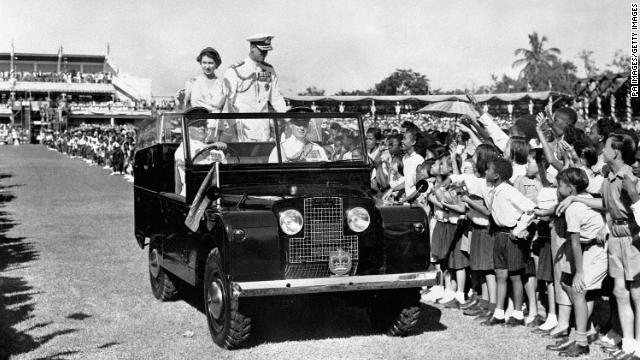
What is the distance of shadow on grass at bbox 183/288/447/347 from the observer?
7.12m

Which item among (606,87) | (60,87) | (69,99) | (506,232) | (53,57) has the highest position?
(53,57)

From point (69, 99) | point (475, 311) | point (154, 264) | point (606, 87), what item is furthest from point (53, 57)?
point (475, 311)

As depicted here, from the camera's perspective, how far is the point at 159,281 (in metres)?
8.86

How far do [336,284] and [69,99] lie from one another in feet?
332

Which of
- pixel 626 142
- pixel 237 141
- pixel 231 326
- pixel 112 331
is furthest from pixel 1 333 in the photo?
pixel 626 142

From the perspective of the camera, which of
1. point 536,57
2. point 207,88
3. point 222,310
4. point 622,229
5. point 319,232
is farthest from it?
point 536,57

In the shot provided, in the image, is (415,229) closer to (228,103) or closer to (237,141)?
(237,141)

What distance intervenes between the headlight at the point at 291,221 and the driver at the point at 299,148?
133 cm

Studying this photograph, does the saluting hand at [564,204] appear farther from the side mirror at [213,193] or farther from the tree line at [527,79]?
the tree line at [527,79]

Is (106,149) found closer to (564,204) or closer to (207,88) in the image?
(207,88)

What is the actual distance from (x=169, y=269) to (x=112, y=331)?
1073mm

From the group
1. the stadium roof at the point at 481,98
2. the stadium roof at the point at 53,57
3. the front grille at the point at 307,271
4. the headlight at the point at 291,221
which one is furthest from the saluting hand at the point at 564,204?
the stadium roof at the point at 53,57

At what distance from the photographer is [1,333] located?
7199mm

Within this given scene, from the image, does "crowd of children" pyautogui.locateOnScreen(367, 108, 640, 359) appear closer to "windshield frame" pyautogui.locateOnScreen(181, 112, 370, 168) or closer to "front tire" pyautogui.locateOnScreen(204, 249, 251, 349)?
Result: "windshield frame" pyautogui.locateOnScreen(181, 112, 370, 168)
